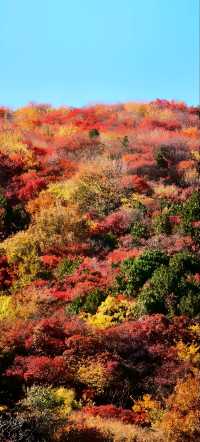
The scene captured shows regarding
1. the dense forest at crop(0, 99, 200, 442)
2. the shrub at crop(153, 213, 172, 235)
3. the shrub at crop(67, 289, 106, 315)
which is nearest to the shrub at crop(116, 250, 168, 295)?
the dense forest at crop(0, 99, 200, 442)

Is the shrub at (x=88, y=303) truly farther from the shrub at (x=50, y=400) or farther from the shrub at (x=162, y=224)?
the shrub at (x=162, y=224)

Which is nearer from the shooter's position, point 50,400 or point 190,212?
point 50,400

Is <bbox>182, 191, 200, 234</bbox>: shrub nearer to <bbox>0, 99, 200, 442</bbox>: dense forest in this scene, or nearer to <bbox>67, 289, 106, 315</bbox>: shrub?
<bbox>0, 99, 200, 442</bbox>: dense forest

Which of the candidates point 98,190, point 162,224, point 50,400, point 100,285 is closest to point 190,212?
point 162,224

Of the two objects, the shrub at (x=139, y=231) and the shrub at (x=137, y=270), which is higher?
the shrub at (x=139, y=231)

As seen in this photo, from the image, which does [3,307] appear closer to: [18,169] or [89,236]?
[89,236]

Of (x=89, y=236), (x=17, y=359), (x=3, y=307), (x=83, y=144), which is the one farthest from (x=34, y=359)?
(x=83, y=144)

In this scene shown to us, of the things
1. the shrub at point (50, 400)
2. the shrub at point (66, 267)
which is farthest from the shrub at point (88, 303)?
the shrub at point (50, 400)

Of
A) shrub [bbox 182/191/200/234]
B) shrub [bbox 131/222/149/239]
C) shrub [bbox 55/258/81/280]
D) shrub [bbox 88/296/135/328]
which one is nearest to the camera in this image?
shrub [bbox 88/296/135/328]

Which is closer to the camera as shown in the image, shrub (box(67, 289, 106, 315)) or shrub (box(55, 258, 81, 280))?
shrub (box(67, 289, 106, 315))

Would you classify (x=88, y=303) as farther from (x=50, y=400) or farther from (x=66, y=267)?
(x=50, y=400)
